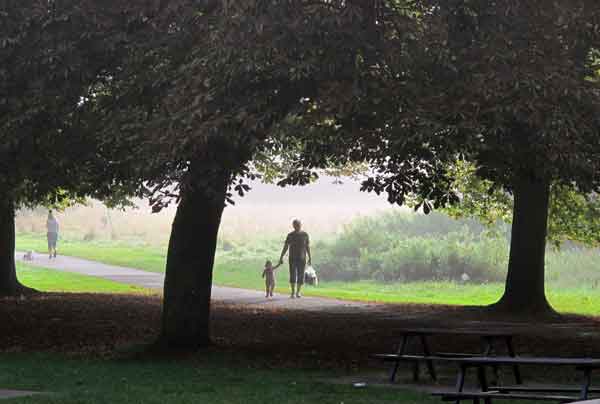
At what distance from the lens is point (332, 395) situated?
35.6 feet

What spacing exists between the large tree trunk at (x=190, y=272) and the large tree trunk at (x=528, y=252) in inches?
354

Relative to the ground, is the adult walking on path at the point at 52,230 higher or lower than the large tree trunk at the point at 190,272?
higher

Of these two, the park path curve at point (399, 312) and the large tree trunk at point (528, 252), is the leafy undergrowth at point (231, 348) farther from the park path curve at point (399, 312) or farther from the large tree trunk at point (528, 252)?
the large tree trunk at point (528, 252)

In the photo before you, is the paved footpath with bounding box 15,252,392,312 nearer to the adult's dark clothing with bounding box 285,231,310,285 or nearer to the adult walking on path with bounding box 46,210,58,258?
the adult walking on path with bounding box 46,210,58,258

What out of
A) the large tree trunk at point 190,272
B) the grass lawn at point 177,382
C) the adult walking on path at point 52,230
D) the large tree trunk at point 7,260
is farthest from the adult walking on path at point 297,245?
the adult walking on path at point 52,230

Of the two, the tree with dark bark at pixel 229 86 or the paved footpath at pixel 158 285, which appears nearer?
the tree with dark bark at pixel 229 86

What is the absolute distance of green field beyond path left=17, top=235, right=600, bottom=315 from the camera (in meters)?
31.4

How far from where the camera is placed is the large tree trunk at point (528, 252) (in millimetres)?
22656

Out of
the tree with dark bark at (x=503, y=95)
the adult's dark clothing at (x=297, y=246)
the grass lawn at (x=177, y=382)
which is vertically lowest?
the grass lawn at (x=177, y=382)

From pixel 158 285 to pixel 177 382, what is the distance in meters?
20.8

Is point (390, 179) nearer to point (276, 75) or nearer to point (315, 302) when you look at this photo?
point (276, 75)

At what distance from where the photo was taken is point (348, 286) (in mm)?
41500

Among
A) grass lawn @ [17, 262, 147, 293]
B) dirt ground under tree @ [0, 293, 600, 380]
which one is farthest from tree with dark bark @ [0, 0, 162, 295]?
grass lawn @ [17, 262, 147, 293]

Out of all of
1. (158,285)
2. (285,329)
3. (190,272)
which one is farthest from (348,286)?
(190,272)
